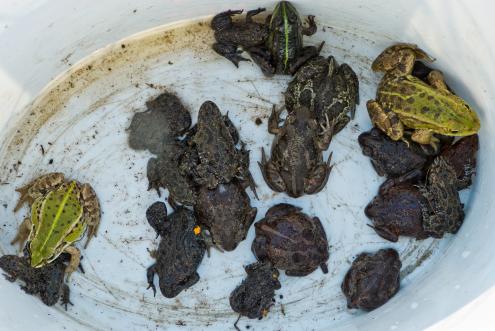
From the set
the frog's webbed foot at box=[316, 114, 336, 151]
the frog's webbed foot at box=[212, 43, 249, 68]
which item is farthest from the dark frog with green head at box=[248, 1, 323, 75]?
the frog's webbed foot at box=[316, 114, 336, 151]

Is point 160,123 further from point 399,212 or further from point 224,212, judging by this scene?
point 399,212

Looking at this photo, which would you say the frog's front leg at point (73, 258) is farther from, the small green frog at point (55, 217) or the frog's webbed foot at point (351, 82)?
the frog's webbed foot at point (351, 82)

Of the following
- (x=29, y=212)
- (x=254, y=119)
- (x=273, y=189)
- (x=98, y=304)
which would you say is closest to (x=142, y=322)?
(x=98, y=304)

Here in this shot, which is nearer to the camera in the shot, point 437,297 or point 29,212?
point 437,297

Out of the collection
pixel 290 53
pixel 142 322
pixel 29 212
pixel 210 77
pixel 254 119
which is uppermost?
pixel 290 53

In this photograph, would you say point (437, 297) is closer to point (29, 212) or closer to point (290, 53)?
point (290, 53)

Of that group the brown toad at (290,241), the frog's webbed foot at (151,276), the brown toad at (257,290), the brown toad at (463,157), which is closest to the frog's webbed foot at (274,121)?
the brown toad at (290,241)

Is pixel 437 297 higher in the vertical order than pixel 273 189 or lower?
lower
